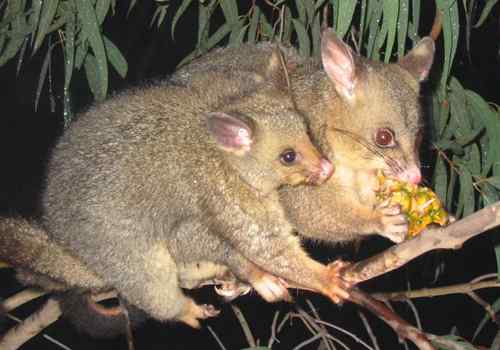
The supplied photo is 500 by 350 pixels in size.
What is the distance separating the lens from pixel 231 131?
4070 millimetres

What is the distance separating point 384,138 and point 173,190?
1303 millimetres

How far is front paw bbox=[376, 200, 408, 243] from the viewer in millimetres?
4262

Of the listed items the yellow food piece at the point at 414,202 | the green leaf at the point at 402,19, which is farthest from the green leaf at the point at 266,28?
the yellow food piece at the point at 414,202

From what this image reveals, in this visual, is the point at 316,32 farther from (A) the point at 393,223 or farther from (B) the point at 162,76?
(A) the point at 393,223

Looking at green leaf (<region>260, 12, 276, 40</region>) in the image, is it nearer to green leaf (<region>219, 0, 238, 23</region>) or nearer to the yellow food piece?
green leaf (<region>219, 0, 238, 23</region>)

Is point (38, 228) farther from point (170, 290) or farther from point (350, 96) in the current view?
point (350, 96)

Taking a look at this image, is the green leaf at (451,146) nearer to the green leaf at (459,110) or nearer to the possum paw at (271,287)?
the green leaf at (459,110)

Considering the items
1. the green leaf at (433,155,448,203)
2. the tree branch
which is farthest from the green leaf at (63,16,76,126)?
the green leaf at (433,155,448,203)

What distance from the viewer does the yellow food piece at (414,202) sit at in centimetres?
402

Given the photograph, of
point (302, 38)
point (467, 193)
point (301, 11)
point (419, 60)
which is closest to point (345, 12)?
A: point (419, 60)

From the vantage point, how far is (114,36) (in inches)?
329

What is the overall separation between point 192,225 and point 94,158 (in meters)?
0.69

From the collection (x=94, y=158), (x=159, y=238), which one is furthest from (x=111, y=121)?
(x=159, y=238)

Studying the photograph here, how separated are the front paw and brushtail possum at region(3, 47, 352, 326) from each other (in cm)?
45
